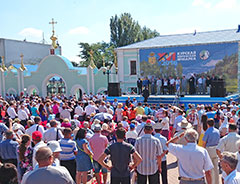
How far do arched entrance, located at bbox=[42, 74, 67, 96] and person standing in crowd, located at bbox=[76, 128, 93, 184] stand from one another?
21.3m

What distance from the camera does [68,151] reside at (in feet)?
18.1

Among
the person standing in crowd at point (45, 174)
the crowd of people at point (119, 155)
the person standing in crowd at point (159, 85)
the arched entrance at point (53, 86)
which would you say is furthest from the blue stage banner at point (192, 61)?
the person standing in crowd at point (45, 174)

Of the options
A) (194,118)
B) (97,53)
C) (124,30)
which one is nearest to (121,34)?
(124,30)

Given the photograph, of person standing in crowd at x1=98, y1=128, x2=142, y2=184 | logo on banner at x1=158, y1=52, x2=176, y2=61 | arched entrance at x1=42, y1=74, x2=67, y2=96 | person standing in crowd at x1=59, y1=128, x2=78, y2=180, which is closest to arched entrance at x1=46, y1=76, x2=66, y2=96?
arched entrance at x1=42, y1=74, x2=67, y2=96

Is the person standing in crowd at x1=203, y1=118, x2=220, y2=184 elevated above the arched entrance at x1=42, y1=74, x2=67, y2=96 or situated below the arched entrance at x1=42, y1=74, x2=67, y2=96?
below

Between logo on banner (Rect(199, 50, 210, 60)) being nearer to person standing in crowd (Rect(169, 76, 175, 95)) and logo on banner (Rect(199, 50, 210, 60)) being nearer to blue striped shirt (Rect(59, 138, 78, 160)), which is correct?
person standing in crowd (Rect(169, 76, 175, 95))

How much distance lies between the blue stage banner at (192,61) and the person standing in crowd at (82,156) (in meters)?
19.5

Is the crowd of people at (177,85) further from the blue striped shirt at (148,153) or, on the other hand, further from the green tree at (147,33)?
the green tree at (147,33)

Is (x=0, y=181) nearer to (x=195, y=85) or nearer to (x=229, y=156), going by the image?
(x=229, y=156)

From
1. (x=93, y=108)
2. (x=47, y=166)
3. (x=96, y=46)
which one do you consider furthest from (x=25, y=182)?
(x=96, y=46)

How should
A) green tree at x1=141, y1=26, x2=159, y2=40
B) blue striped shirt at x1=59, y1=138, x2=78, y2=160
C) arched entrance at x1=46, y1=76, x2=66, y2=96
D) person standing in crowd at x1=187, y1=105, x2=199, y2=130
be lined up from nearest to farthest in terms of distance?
1. blue striped shirt at x1=59, y1=138, x2=78, y2=160
2. person standing in crowd at x1=187, y1=105, x2=199, y2=130
3. arched entrance at x1=46, y1=76, x2=66, y2=96
4. green tree at x1=141, y1=26, x2=159, y2=40

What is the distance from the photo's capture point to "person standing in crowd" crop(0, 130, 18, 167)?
5723 mm

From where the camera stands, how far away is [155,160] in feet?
16.3

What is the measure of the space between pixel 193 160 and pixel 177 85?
16.5 m
